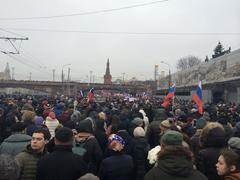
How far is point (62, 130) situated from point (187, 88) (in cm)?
6291

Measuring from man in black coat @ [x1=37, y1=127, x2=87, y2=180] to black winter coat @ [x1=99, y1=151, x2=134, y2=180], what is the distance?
0.77 metres

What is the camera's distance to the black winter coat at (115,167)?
17.8 ft

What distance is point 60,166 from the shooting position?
179 inches

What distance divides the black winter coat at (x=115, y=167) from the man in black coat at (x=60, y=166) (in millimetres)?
768

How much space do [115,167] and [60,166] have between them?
3.77 ft

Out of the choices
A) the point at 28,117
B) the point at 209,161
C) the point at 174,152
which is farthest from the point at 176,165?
the point at 28,117

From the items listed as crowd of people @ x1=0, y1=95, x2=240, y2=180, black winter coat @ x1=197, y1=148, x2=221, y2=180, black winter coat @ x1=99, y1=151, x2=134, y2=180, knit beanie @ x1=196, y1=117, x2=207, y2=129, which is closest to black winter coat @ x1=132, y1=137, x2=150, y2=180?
crowd of people @ x1=0, y1=95, x2=240, y2=180

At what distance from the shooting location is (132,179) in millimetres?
5984

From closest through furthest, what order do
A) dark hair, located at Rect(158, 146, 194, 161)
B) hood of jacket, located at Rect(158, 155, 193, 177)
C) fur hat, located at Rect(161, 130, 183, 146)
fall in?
hood of jacket, located at Rect(158, 155, 193, 177)
dark hair, located at Rect(158, 146, 194, 161)
fur hat, located at Rect(161, 130, 183, 146)

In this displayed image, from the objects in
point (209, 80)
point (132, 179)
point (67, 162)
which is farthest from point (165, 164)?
point (209, 80)

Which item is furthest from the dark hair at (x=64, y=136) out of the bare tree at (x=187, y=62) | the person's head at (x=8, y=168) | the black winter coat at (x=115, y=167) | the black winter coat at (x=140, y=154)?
the bare tree at (x=187, y=62)

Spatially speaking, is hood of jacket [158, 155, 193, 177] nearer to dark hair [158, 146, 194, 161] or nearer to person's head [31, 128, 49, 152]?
dark hair [158, 146, 194, 161]

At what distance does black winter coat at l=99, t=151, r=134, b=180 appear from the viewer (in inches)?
214

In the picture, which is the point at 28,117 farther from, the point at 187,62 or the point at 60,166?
the point at 187,62
